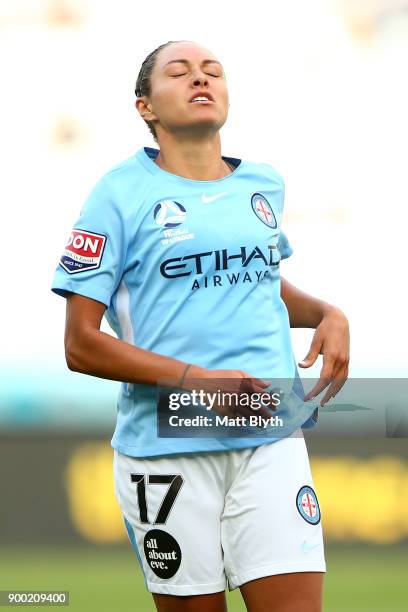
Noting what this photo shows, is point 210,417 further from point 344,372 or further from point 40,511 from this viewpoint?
point 40,511

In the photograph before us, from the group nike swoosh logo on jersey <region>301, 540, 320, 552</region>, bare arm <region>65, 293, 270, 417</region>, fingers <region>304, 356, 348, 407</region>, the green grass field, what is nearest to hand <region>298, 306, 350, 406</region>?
fingers <region>304, 356, 348, 407</region>

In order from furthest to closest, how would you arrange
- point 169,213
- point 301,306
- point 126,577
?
point 126,577 < point 301,306 < point 169,213

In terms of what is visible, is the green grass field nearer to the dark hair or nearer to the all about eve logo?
the all about eve logo

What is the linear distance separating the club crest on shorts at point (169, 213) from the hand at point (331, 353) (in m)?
0.52

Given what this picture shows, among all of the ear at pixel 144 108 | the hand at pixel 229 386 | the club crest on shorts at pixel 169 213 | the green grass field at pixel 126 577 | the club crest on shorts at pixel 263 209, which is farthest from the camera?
the green grass field at pixel 126 577

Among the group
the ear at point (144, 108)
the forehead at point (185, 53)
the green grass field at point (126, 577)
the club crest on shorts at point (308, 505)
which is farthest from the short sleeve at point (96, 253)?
the green grass field at point (126, 577)

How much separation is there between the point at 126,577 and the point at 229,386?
5989 mm

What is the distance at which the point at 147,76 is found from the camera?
11.1ft

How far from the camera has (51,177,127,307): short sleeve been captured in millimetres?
3098

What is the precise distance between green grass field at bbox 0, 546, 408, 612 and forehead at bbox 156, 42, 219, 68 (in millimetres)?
3993

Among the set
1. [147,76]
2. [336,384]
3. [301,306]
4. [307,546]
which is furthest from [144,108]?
[307,546]

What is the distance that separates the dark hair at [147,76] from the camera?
133 inches

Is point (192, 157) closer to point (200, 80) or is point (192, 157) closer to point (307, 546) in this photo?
point (200, 80)

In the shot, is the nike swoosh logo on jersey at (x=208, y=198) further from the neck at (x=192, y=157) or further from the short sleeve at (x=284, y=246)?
the short sleeve at (x=284, y=246)
